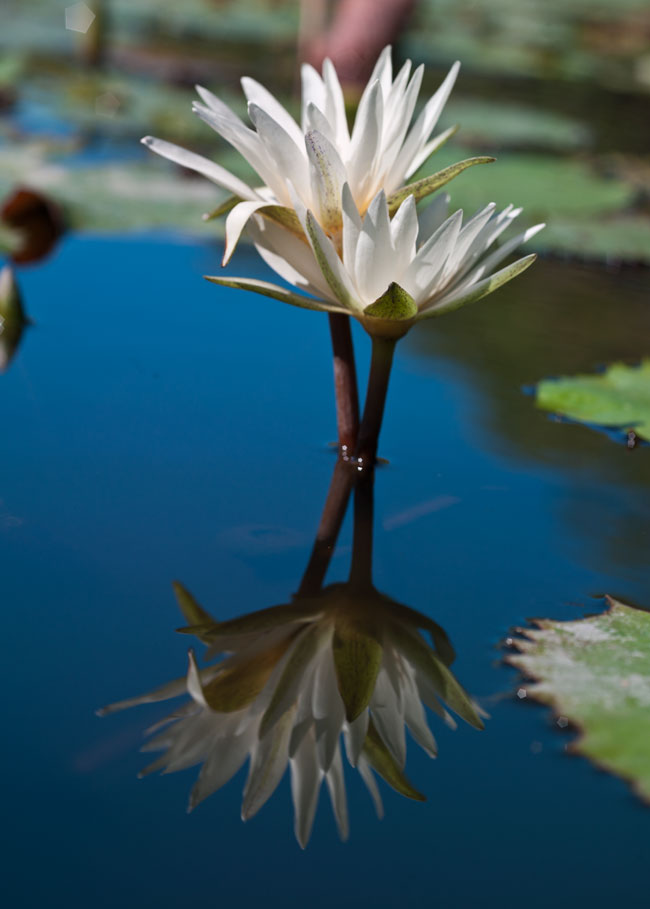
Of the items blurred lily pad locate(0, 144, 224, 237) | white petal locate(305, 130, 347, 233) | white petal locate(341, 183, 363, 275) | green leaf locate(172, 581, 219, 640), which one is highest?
blurred lily pad locate(0, 144, 224, 237)

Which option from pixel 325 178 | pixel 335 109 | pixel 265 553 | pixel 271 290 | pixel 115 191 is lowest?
pixel 265 553

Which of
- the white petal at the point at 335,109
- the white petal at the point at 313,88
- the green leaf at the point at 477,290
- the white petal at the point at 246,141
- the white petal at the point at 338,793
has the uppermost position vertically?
the white petal at the point at 313,88

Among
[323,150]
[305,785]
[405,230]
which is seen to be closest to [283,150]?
[323,150]

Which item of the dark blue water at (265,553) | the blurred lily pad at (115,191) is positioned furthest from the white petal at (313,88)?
the blurred lily pad at (115,191)

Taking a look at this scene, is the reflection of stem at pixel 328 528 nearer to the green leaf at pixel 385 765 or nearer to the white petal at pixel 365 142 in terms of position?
the green leaf at pixel 385 765

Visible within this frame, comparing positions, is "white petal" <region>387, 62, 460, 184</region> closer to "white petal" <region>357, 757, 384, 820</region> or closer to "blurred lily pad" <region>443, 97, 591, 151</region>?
"white petal" <region>357, 757, 384, 820</region>

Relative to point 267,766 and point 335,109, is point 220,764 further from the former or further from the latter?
point 335,109

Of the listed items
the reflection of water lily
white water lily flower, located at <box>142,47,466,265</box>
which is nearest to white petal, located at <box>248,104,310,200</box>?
white water lily flower, located at <box>142,47,466,265</box>
